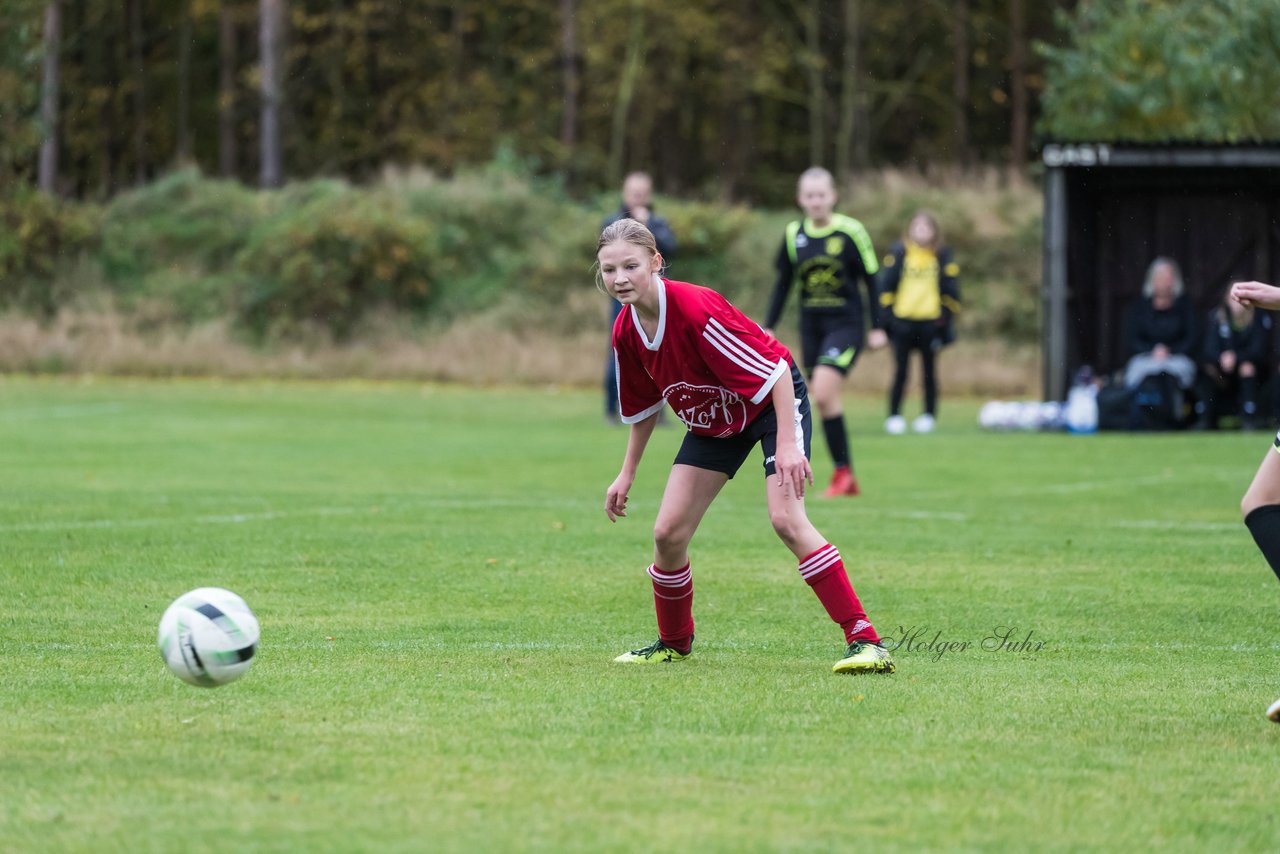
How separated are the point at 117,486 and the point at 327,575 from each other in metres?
4.66

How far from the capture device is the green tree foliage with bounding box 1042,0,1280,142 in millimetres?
22547

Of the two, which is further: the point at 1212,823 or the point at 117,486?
the point at 117,486

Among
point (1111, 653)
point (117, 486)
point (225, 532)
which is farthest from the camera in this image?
point (117, 486)

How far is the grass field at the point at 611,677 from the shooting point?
4438 millimetres

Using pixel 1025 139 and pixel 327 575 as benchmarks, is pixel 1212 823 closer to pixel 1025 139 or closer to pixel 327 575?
pixel 327 575

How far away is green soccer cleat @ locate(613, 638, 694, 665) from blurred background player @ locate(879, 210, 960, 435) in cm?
1341

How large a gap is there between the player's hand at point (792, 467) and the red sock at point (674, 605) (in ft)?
1.99

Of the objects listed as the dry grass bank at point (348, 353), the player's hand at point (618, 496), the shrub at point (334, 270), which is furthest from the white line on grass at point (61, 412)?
the player's hand at point (618, 496)

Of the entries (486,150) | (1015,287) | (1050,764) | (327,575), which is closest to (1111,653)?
(1050,764)

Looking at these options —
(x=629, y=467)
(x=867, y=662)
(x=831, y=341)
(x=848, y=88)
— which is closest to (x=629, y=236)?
(x=629, y=467)

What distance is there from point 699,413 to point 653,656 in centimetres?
88

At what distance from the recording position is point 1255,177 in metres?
22.4

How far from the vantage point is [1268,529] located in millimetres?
5656

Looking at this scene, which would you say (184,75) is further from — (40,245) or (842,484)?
(842,484)
